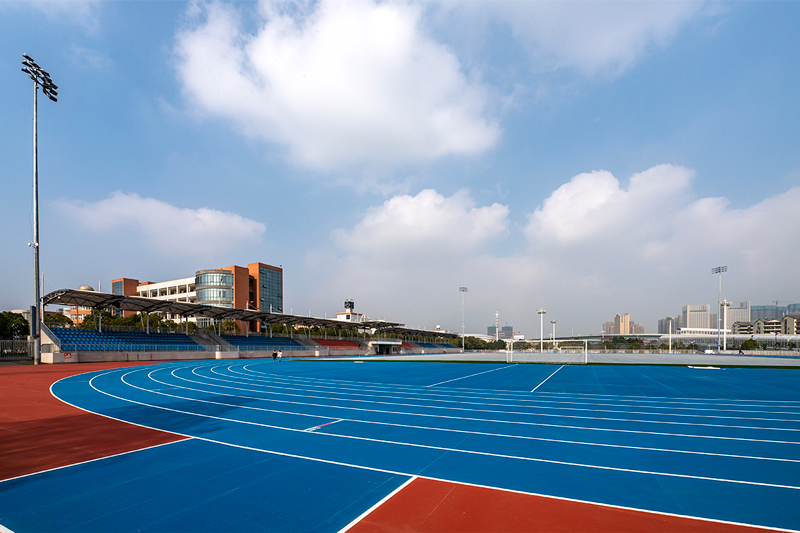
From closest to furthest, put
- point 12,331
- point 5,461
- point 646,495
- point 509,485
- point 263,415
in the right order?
point 646,495
point 509,485
point 5,461
point 263,415
point 12,331

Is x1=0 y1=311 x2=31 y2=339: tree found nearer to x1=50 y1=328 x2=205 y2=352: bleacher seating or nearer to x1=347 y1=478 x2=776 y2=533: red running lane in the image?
x1=50 y1=328 x2=205 y2=352: bleacher seating

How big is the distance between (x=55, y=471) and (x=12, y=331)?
83348 millimetres

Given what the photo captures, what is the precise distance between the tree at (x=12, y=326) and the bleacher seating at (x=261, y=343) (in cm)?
3562

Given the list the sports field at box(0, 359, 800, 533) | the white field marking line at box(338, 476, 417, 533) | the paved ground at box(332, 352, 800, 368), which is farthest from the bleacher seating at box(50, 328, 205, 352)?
the white field marking line at box(338, 476, 417, 533)

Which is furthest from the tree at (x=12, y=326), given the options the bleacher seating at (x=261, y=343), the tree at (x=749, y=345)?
the tree at (x=749, y=345)

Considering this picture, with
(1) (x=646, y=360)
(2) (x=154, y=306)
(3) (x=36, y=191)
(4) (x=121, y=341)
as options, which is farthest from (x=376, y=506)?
(2) (x=154, y=306)

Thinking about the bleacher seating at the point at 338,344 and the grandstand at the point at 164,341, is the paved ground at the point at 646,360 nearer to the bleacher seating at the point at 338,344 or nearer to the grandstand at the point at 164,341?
the grandstand at the point at 164,341

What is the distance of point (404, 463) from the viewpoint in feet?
23.8

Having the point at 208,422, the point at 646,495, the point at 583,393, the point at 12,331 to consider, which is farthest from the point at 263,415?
the point at 12,331

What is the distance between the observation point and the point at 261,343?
2418 inches

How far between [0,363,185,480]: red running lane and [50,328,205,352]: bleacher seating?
1231 inches

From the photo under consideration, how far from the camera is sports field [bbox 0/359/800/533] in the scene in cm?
504

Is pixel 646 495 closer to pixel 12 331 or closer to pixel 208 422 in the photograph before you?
pixel 208 422

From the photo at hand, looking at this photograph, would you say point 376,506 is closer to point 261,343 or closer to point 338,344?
point 261,343
